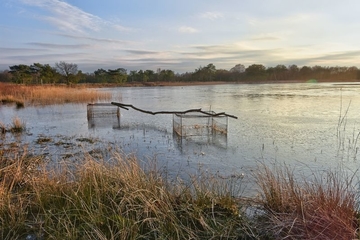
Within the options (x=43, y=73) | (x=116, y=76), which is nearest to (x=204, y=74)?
(x=116, y=76)

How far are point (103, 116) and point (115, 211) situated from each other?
469 inches

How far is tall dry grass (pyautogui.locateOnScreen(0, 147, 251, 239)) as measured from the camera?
2.89m

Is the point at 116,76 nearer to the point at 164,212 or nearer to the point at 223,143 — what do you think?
the point at 223,143

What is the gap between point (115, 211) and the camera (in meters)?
3.22

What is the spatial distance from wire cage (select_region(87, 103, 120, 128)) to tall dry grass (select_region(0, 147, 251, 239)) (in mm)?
8411

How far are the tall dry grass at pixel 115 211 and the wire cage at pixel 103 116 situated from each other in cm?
841

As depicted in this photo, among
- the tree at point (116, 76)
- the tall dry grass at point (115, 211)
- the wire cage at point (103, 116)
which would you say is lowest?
the wire cage at point (103, 116)

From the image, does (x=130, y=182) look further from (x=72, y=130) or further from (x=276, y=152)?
(x=72, y=130)

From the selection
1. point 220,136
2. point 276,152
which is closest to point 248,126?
point 220,136

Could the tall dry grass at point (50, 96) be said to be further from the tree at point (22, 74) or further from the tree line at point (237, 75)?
the tree line at point (237, 75)

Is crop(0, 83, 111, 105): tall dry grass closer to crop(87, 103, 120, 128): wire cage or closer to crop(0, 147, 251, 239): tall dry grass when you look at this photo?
crop(87, 103, 120, 128): wire cage

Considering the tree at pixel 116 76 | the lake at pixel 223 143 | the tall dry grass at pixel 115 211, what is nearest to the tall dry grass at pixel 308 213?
the tall dry grass at pixel 115 211

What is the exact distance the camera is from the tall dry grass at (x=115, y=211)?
289 centimetres

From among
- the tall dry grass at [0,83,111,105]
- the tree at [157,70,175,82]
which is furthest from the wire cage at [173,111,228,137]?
the tree at [157,70,175,82]
